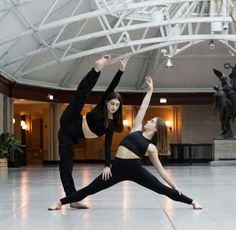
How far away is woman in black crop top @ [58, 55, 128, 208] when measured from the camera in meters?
6.73

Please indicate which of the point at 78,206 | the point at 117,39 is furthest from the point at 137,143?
the point at 117,39

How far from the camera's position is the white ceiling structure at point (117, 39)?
70.5 ft

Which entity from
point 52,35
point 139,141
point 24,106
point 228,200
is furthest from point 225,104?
point 139,141

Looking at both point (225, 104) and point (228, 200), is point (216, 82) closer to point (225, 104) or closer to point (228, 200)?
point (225, 104)

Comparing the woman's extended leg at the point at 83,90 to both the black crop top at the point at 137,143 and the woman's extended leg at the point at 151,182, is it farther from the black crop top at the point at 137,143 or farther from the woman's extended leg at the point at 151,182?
the woman's extended leg at the point at 151,182

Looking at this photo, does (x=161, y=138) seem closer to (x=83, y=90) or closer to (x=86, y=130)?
(x=86, y=130)

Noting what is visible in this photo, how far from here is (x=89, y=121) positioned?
22.4ft

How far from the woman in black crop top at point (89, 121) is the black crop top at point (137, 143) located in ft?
0.63

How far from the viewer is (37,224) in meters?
5.82

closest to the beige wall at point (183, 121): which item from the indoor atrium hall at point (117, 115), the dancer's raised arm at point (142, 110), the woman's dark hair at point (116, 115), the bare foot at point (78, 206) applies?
the indoor atrium hall at point (117, 115)

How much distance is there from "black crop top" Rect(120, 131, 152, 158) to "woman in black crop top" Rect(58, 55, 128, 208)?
0.19m

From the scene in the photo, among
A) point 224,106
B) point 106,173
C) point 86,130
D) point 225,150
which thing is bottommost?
point 225,150

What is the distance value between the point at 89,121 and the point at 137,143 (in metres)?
0.66

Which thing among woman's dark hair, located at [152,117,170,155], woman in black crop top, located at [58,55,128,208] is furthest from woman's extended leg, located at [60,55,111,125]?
woman's dark hair, located at [152,117,170,155]
